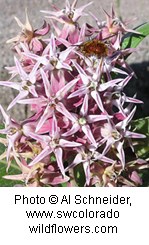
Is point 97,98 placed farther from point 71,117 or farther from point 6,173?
point 6,173

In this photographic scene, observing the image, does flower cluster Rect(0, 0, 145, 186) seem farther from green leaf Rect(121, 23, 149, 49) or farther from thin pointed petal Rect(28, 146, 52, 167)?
green leaf Rect(121, 23, 149, 49)

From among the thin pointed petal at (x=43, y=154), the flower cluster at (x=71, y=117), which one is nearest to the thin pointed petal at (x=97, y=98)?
the flower cluster at (x=71, y=117)

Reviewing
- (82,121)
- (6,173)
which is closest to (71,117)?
(82,121)

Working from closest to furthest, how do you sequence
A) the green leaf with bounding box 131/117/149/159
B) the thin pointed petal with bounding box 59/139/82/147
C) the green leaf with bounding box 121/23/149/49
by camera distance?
the thin pointed petal with bounding box 59/139/82/147 < the green leaf with bounding box 131/117/149/159 < the green leaf with bounding box 121/23/149/49

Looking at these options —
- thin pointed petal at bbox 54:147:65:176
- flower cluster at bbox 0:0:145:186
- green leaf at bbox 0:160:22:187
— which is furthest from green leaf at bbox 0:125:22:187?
thin pointed petal at bbox 54:147:65:176
